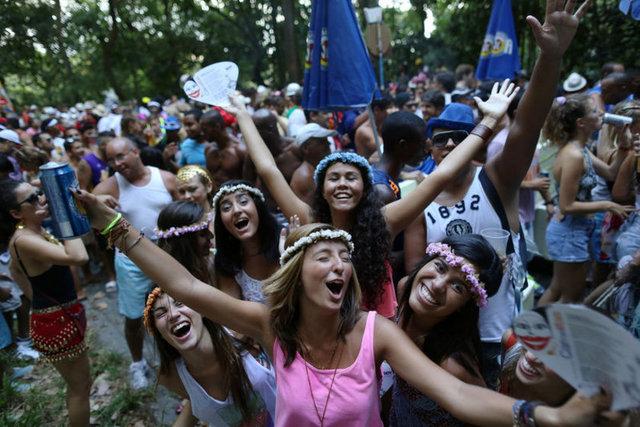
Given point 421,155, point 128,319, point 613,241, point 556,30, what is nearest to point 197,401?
point 128,319

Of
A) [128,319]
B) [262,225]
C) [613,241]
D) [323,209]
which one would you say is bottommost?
[128,319]

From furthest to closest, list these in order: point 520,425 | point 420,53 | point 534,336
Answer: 1. point 420,53
2. point 520,425
3. point 534,336

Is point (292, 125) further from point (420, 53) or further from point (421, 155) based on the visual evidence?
point (420, 53)

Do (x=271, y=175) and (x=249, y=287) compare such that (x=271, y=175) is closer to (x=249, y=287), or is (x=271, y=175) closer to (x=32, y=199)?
(x=249, y=287)

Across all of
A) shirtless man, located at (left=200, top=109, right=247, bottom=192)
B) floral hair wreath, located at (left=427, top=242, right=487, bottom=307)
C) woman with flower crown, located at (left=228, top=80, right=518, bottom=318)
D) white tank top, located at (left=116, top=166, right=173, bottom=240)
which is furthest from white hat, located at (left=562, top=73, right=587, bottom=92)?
white tank top, located at (left=116, top=166, right=173, bottom=240)

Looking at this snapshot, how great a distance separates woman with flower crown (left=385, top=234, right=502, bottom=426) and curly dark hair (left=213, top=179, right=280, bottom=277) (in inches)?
47.7

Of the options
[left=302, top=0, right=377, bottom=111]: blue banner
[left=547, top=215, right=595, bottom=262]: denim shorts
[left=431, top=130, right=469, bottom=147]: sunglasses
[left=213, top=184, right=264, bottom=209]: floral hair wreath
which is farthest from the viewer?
[left=547, top=215, right=595, bottom=262]: denim shorts

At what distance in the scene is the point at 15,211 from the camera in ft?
9.93

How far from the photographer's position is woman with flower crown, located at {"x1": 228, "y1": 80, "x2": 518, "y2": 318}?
235cm

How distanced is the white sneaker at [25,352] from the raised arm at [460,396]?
4.73 metres

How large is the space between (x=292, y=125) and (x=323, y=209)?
5970 millimetres

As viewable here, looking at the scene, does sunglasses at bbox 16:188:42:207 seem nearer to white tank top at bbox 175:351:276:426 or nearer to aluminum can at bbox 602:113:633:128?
white tank top at bbox 175:351:276:426

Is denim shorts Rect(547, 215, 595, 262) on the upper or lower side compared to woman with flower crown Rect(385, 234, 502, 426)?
lower

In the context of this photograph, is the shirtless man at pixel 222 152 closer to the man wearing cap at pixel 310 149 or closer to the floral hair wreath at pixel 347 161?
the man wearing cap at pixel 310 149
